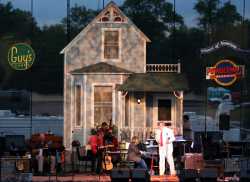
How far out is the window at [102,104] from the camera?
29.4 metres

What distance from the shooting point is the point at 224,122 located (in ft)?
98.1

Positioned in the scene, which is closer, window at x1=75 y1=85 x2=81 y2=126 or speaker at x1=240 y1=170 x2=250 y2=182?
speaker at x1=240 y1=170 x2=250 y2=182

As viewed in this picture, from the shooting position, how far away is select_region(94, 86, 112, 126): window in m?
29.4

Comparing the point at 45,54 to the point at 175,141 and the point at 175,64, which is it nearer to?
the point at 175,64

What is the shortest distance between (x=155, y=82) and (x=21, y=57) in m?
4.59

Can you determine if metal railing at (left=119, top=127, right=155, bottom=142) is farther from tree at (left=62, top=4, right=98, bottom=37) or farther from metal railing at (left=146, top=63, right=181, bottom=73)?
tree at (left=62, top=4, right=98, bottom=37)

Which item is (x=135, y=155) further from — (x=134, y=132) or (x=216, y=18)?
(x=216, y=18)

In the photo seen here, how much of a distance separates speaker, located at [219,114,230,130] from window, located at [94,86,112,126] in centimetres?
375

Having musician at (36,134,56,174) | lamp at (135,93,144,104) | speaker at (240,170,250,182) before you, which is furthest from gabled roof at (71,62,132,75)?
speaker at (240,170,250,182)

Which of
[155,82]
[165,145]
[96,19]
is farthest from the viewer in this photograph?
[96,19]

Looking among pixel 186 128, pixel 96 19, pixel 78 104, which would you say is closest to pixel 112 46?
pixel 96 19

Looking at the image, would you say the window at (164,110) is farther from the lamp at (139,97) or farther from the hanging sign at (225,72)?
the hanging sign at (225,72)

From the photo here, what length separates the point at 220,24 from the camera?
3166 cm

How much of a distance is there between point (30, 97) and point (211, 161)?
855 cm
